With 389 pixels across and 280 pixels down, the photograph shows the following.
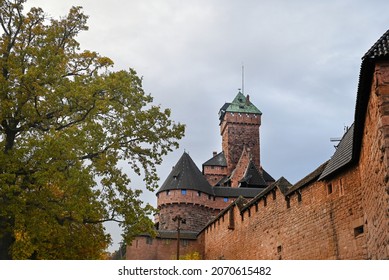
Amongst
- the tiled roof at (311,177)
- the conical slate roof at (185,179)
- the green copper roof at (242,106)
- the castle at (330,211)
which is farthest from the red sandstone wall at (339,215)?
the green copper roof at (242,106)

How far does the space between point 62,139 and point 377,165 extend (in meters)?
7.97

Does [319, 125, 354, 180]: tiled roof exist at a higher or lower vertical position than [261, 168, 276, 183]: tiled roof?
lower

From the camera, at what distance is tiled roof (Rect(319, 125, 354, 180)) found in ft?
44.0

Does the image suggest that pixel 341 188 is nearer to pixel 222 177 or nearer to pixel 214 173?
pixel 222 177

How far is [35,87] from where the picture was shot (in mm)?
13789

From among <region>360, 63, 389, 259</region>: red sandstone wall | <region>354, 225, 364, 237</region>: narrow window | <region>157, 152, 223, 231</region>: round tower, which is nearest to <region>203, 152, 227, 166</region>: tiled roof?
<region>157, 152, 223, 231</region>: round tower

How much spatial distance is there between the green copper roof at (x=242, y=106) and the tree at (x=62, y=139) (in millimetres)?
52427

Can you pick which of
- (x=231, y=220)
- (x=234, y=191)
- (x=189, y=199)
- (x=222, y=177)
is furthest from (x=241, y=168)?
(x=231, y=220)

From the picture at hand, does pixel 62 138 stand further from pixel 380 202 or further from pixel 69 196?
pixel 380 202

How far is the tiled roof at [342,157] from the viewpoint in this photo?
44.0 ft

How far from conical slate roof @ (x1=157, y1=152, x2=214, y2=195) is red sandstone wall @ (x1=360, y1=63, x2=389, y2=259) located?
39.5 m

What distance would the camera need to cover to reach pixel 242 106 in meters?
69.3

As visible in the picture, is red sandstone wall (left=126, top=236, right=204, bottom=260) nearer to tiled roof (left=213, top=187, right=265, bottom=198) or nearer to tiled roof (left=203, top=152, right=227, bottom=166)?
tiled roof (left=213, top=187, right=265, bottom=198)

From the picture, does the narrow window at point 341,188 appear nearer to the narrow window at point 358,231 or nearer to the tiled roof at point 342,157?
the tiled roof at point 342,157
